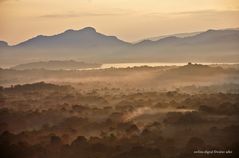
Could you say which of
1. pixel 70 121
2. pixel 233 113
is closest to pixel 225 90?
pixel 233 113

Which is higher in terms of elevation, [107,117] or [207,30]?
[207,30]

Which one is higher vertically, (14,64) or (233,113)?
(14,64)

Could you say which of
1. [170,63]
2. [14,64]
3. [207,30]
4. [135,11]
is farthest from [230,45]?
[14,64]

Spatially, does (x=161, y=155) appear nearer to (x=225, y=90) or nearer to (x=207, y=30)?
(x=225, y=90)

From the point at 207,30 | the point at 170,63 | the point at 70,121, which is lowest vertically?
the point at 70,121

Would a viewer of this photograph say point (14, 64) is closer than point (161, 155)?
No

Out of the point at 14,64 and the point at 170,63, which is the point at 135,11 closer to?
Answer: the point at 170,63
